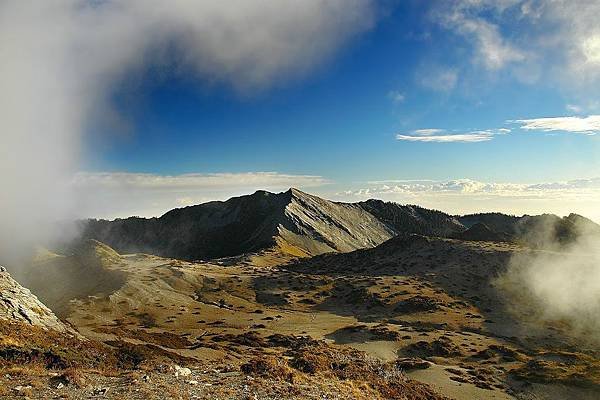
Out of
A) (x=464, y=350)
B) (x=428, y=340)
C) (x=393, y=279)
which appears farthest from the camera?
(x=393, y=279)

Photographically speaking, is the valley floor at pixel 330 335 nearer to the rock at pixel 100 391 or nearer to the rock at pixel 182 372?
the rock at pixel 100 391

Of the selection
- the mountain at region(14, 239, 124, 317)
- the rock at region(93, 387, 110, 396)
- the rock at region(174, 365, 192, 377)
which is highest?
the rock at region(93, 387, 110, 396)

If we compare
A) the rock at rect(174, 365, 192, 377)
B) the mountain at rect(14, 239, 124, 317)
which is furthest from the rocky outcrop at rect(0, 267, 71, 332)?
the mountain at rect(14, 239, 124, 317)

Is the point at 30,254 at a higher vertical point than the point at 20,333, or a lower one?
lower

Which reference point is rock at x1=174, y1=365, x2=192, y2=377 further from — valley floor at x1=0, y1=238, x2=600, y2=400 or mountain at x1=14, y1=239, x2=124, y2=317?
mountain at x1=14, y1=239, x2=124, y2=317

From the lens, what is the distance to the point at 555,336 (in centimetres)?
7919

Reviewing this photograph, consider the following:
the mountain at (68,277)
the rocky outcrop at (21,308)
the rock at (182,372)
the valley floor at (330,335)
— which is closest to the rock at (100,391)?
the valley floor at (330,335)

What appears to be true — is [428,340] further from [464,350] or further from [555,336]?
[555,336]

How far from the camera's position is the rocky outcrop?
37.4 m

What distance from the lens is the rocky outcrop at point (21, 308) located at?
37.4 meters

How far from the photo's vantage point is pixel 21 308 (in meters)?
39.4

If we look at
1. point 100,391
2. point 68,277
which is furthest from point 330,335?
point 68,277

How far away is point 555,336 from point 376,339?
3622 centimetres

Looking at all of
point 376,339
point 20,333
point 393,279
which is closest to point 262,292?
point 393,279
